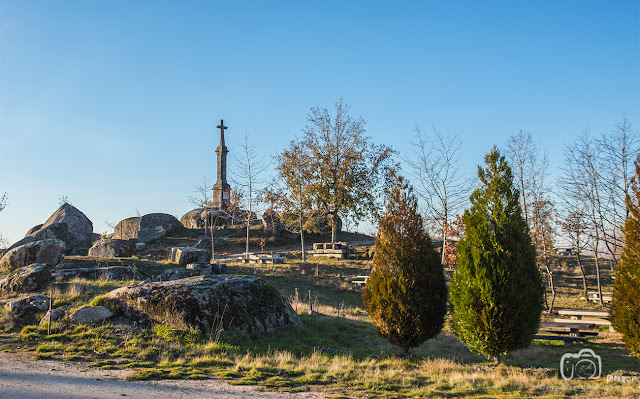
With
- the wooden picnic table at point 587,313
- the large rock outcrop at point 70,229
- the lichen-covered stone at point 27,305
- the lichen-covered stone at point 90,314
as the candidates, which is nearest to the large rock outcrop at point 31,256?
the lichen-covered stone at point 27,305

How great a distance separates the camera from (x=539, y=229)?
22.1 meters

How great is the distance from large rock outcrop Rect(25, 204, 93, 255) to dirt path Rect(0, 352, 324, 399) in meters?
20.9

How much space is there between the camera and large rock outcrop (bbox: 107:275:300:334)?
11.0 m

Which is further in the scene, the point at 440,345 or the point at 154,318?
the point at 440,345

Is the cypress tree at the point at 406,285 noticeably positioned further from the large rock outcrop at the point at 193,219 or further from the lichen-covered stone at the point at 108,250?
the large rock outcrop at the point at 193,219

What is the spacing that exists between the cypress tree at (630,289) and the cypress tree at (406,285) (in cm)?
349

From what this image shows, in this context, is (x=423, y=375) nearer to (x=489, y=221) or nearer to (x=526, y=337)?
(x=526, y=337)

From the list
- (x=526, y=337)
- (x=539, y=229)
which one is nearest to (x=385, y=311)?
(x=526, y=337)

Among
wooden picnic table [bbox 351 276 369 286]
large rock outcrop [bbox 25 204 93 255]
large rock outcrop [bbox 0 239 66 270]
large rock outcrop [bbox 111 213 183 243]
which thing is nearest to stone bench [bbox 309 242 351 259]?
wooden picnic table [bbox 351 276 369 286]

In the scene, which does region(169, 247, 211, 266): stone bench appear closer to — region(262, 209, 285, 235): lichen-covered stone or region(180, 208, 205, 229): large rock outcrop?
region(262, 209, 285, 235): lichen-covered stone

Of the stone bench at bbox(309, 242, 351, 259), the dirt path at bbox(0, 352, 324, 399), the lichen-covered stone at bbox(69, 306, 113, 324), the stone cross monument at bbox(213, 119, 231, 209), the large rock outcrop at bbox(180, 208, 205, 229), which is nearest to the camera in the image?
the dirt path at bbox(0, 352, 324, 399)

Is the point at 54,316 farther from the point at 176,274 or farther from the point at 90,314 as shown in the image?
the point at 176,274

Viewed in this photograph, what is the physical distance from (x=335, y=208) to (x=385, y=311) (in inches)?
862

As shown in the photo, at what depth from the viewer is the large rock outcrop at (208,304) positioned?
35.9 ft
